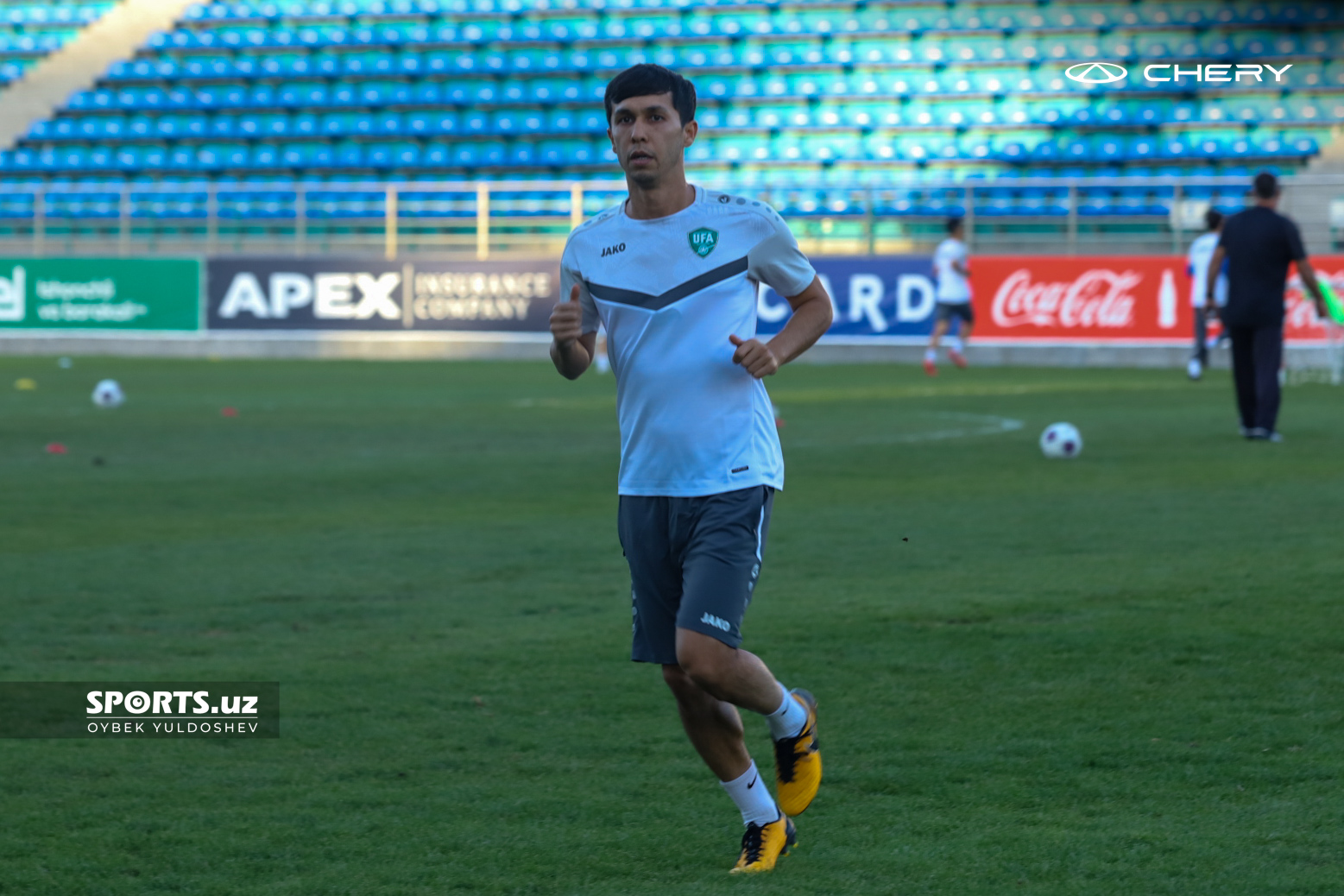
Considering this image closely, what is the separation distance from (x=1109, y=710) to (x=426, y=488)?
281 inches

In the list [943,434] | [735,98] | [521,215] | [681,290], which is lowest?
[943,434]

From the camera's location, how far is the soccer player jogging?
4.33 metres

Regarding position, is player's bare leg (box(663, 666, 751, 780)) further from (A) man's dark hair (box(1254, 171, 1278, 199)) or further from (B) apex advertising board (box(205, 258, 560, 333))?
(B) apex advertising board (box(205, 258, 560, 333))

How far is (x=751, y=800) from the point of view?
14.5 feet

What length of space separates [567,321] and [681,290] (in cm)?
29

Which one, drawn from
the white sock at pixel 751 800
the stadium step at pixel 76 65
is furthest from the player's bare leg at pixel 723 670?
the stadium step at pixel 76 65

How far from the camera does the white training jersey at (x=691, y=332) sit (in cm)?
438

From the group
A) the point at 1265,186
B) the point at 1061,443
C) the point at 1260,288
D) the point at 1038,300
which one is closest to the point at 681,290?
the point at 1061,443

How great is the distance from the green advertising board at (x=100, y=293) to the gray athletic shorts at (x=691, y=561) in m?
26.8

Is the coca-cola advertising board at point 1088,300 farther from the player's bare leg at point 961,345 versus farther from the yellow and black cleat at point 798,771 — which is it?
the yellow and black cleat at point 798,771

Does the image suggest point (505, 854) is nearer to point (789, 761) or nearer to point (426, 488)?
point (789, 761)

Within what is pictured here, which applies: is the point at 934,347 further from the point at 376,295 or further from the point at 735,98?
the point at 376,295

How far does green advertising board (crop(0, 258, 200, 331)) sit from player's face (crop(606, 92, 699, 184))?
87.6 feet

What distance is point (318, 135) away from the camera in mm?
33594
